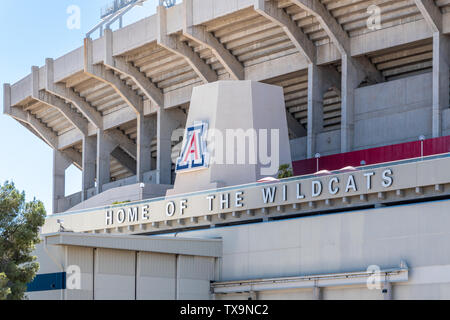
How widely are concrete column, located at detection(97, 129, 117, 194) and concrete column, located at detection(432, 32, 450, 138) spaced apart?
3459cm

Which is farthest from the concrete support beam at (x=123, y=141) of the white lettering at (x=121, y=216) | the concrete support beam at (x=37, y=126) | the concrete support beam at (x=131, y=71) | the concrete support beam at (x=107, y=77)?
the white lettering at (x=121, y=216)

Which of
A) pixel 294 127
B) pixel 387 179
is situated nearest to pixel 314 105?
pixel 294 127

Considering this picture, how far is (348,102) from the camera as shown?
2382 inches

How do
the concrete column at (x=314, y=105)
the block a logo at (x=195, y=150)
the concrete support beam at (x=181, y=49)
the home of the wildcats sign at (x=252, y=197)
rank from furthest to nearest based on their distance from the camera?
the concrete support beam at (x=181, y=49), the concrete column at (x=314, y=105), the block a logo at (x=195, y=150), the home of the wildcats sign at (x=252, y=197)

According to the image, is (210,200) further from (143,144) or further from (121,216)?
(143,144)

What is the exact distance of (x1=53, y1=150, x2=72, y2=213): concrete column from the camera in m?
88.4

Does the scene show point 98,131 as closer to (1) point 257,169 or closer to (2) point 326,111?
(2) point 326,111

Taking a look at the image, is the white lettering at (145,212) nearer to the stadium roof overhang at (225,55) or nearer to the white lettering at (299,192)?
the white lettering at (299,192)

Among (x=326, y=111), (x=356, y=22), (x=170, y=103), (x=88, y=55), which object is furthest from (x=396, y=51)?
(x=88, y=55)

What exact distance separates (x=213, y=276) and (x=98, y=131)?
38.0 metres

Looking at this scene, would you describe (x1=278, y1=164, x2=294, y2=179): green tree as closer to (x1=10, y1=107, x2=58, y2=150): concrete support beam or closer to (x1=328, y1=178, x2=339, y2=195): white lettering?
(x1=328, y1=178, x2=339, y2=195): white lettering

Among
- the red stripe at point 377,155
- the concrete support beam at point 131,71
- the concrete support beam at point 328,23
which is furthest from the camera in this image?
the concrete support beam at point 131,71

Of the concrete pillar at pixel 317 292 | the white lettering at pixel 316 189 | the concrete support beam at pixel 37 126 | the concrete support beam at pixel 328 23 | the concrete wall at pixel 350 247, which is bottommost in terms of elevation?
the concrete pillar at pixel 317 292

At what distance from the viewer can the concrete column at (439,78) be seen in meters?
54.7
